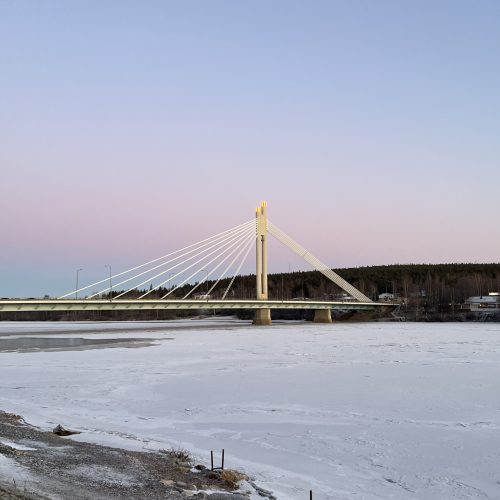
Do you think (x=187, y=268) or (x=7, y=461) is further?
(x=187, y=268)

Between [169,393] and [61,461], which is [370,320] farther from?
[61,461]

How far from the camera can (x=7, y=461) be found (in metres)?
9.32

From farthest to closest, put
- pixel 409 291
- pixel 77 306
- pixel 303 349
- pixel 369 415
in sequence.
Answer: pixel 409 291 < pixel 77 306 < pixel 303 349 < pixel 369 415

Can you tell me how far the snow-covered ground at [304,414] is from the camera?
9750 millimetres

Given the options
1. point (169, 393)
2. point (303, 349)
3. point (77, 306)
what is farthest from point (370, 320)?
point (169, 393)

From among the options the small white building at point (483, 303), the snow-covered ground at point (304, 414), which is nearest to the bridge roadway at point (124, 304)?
the snow-covered ground at point (304, 414)

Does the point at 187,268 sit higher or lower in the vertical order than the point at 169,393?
higher

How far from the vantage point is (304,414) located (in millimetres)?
14602

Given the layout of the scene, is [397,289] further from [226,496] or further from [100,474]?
[226,496]

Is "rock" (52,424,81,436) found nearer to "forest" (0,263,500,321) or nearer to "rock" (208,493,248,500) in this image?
"rock" (208,493,248,500)

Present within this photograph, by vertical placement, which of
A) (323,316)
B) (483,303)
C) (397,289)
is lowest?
(323,316)

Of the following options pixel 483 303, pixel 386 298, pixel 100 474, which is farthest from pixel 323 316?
pixel 100 474

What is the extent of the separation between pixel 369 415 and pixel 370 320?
274ft

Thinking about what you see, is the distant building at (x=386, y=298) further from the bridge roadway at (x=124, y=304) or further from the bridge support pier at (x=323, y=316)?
Answer: the bridge roadway at (x=124, y=304)
